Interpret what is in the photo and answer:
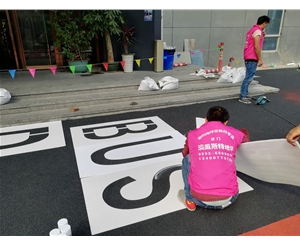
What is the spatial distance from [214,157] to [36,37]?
21.9 feet

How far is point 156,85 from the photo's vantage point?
5145mm

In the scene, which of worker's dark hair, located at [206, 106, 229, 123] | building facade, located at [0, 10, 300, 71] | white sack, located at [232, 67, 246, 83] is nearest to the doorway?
building facade, located at [0, 10, 300, 71]

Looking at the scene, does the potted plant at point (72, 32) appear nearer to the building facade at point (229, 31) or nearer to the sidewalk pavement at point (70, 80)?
the sidewalk pavement at point (70, 80)

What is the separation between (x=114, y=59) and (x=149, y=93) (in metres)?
2.31

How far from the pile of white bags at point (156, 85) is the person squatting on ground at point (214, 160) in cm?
324

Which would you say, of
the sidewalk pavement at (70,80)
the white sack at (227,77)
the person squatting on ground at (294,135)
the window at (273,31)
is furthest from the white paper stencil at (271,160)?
the window at (273,31)

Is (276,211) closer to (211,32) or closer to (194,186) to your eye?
(194,186)

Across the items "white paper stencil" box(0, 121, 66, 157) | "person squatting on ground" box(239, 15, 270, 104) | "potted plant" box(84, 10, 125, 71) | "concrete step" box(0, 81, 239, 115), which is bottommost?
"white paper stencil" box(0, 121, 66, 157)

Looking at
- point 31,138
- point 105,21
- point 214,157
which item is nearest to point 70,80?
point 105,21

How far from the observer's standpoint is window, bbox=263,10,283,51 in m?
9.24

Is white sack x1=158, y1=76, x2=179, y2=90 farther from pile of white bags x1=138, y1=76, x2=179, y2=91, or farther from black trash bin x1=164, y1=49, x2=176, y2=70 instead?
black trash bin x1=164, y1=49, x2=176, y2=70

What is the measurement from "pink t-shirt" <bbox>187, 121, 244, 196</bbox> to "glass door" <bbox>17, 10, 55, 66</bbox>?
20.8 feet

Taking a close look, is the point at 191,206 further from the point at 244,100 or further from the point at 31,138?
the point at 244,100

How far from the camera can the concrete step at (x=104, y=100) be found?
162 inches
